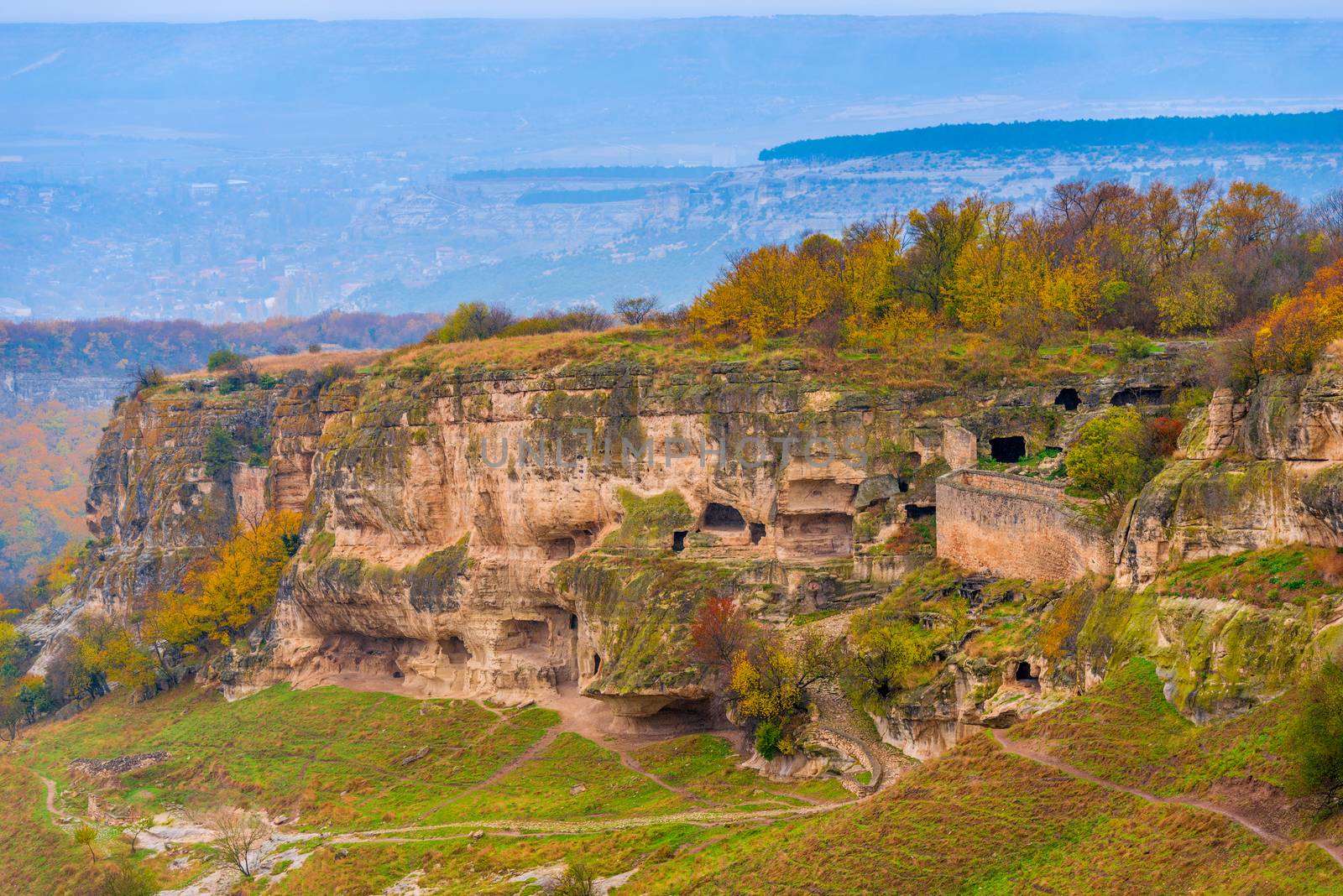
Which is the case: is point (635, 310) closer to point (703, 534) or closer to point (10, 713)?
point (703, 534)

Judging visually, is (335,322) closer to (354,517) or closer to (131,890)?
(354,517)

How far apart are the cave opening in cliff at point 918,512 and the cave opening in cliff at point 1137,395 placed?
20.3 ft

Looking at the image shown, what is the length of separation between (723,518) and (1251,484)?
844 inches

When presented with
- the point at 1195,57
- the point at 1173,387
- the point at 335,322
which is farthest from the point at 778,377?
the point at 1195,57

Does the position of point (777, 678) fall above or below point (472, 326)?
below

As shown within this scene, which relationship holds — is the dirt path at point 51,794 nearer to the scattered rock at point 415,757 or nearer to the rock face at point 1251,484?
the scattered rock at point 415,757

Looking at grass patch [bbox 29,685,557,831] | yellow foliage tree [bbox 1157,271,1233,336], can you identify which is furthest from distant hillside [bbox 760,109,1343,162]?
grass patch [bbox 29,685,557,831]

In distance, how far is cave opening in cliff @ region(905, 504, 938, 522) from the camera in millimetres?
50812

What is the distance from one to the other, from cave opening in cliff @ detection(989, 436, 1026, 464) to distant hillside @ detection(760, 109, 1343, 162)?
105 m

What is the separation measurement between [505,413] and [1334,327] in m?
29.3

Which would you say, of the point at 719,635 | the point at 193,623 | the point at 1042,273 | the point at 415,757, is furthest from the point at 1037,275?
the point at 193,623

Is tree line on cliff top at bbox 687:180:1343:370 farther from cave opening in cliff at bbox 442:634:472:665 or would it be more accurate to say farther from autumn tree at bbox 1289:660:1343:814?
autumn tree at bbox 1289:660:1343:814

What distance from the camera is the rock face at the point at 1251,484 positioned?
35.8 m

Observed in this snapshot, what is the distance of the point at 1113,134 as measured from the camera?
499 ft
